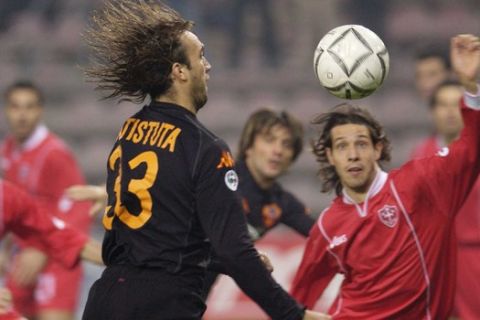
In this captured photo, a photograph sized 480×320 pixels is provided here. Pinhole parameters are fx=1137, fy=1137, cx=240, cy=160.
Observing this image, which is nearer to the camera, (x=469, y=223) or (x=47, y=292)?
(x=469, y=223)

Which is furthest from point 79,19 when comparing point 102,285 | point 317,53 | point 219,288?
point 102,285

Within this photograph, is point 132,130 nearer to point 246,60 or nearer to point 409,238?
point 409,238

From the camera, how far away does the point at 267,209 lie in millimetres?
6746

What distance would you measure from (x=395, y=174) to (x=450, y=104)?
234 cm

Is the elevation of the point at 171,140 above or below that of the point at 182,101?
below

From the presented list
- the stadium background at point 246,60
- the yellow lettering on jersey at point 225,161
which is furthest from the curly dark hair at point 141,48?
the stadium background at point 246,60

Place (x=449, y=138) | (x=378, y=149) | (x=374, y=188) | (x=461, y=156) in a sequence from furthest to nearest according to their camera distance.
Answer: (x=449, y=138), (x=378, y=149), (x=374, y=188), (x=461, y=156)

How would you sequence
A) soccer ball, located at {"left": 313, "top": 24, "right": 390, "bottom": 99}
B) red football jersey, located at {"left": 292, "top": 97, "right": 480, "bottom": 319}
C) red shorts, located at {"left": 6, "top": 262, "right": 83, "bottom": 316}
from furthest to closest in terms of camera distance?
red shorts, located at {"left": 6, "top": 262, "right": 83, "bottom": 316} < soccer ball, located at {"left": 313, "top": 24, "right": 390, "bottom": 99} < red football jersey, located at {"left": 292, "top": 97, "right": 480, "bottom": 319}

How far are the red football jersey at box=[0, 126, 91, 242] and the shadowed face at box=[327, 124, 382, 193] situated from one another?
135 inches

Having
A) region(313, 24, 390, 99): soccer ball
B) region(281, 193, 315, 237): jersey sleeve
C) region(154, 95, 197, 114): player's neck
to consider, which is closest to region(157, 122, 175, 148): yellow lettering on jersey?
region(154, 95, 197, 114): player's neck

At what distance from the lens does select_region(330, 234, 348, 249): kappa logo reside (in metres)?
5.29

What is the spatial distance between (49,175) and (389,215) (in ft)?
12.8

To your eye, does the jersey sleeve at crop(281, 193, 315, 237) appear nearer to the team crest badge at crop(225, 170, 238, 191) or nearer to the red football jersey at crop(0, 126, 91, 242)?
the red football jersey at crop(0, 126, 91, 242)

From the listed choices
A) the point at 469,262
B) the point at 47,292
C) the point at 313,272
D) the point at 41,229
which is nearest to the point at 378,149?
the point at 313,272
